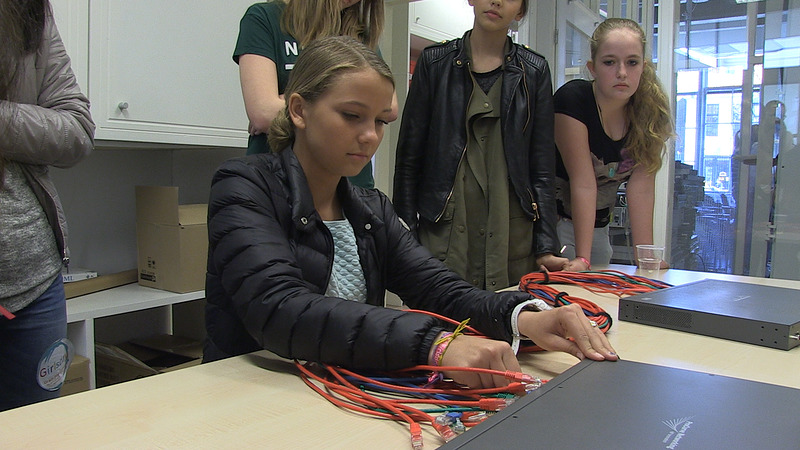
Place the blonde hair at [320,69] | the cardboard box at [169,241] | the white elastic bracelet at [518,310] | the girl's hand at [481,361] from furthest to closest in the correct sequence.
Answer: the cardboard box at [169,241] < the blonde hair at [320,69] < the white elastic bracelet at [518,310] < the girl's hand at [481,361]

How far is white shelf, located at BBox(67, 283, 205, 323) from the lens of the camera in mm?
1719

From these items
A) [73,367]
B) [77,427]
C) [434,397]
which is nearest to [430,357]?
[434,397]

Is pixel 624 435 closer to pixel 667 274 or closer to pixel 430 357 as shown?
pixel 430 357

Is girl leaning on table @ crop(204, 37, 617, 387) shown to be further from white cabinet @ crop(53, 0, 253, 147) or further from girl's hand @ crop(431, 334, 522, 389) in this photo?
white cabinet @ crop(53, 0, 253, 147)

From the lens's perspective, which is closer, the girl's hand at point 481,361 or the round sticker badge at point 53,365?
the girl's hand at point 481,361

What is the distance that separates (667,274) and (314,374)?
117cm

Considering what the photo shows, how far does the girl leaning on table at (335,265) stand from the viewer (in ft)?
2.40

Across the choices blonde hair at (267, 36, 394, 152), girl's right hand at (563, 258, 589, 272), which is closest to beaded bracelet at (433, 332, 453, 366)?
blonde hair at (267, 36, 394, 152)

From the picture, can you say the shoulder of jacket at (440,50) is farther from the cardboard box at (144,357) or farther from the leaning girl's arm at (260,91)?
the cardboard box at (144,357)

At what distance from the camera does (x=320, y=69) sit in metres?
0.99

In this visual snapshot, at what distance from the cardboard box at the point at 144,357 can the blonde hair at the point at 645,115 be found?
151 cm

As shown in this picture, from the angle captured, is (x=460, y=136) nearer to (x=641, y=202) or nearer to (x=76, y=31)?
(x=641, y=202)

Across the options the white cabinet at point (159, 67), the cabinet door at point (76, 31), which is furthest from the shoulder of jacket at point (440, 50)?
the cabinet door at point (76, 31)

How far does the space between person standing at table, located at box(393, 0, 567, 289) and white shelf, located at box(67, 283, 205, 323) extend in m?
0.86
